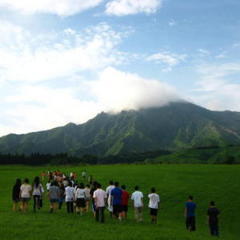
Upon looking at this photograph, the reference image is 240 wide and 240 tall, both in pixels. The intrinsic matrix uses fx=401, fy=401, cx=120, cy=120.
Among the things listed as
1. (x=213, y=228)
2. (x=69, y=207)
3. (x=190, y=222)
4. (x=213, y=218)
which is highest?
(x=69, y=207)

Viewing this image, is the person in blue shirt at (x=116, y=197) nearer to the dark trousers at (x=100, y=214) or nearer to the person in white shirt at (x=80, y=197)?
the dark trousers at (x=100, y=214)

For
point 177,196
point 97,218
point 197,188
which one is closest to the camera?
point 97,218

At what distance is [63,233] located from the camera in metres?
20.9

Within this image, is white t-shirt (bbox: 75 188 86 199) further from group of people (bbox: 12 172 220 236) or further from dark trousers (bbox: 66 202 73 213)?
dark trousers (bbox: 66 202 73 213)

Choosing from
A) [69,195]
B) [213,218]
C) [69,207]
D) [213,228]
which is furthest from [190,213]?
[69,207]

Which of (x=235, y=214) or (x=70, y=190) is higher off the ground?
(x=70, y=190)

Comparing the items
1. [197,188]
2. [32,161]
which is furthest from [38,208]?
[32,161]

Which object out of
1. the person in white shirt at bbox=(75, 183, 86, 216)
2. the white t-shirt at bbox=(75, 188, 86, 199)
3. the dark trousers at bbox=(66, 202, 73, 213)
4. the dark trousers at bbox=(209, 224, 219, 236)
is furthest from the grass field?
the white t-shirt at bbox=(75, 188, 86, 199)

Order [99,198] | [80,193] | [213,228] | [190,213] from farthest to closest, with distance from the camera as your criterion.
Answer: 1. [80,193]
2. [213,228]
3. [190,213]
4. [99,198]

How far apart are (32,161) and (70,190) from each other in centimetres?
16542

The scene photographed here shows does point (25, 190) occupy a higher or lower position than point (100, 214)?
higher

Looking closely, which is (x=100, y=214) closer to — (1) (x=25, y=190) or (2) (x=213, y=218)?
(1) (x=25, y=190)

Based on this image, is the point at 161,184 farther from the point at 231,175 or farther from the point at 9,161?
the point at 9,161

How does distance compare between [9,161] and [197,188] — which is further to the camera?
[9,161]
